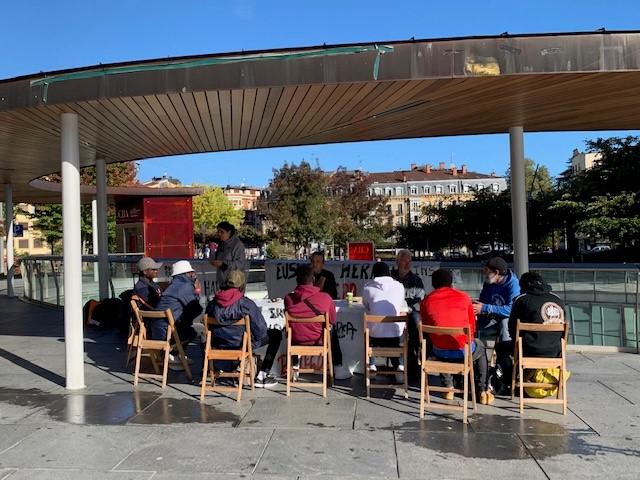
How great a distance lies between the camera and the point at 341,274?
1076cm

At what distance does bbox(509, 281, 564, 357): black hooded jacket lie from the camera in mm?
5559

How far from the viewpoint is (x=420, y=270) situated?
9.99 m

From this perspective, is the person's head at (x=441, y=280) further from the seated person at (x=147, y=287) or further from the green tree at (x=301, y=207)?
the green tree at (x=301, y=207)

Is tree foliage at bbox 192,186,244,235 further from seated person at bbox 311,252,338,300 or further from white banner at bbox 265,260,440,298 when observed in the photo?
seated person at bbox 311,252,338,300

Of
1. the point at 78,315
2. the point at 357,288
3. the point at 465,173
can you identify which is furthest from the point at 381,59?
the point at 465,173

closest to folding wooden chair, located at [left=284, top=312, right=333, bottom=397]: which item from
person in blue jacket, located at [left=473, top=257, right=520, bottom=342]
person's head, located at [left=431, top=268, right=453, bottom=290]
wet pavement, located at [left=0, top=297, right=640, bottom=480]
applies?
wet pavement, located at [left=0, top=297, right=640, bottom=480]

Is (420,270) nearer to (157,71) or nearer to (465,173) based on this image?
(157,71)

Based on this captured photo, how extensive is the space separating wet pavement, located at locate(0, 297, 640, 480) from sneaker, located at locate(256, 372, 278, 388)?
132 millimetres

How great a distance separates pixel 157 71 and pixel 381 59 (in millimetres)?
2177

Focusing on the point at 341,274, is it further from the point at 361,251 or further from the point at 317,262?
the point at 361,251

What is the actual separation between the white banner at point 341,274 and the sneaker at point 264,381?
377cm

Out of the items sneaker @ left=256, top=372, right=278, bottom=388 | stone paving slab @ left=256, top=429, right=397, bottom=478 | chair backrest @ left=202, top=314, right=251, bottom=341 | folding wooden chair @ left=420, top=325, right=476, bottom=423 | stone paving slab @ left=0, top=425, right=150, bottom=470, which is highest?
chair backrest @ left=202, top=314, right=251, bottom=341

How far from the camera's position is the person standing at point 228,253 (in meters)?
7.91

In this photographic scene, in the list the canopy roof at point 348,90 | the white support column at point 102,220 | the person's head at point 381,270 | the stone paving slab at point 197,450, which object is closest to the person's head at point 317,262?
the person's head at point 381,270
